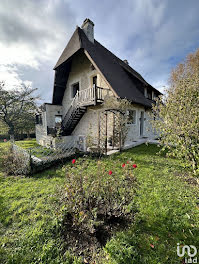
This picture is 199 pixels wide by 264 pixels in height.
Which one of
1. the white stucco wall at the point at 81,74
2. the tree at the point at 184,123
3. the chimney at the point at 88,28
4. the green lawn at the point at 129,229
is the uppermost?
the chimney at the point at 88,28

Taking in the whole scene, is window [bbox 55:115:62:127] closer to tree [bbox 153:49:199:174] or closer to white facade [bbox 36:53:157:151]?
white facade [bbox 36:53:157:151]

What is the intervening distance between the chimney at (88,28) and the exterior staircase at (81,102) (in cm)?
545

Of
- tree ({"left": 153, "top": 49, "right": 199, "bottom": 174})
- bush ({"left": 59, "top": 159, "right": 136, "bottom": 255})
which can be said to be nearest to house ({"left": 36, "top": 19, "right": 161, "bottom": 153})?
tree ({"left": 153, "top": 49, "right": 199, "bottom": 174})

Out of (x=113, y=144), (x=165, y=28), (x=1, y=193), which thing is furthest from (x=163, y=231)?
(x=165, y=28)

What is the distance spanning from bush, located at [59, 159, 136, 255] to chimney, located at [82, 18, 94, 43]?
12053 millimetres

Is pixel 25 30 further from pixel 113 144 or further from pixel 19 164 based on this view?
pixel 113 144

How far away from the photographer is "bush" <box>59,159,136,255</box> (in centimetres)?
171

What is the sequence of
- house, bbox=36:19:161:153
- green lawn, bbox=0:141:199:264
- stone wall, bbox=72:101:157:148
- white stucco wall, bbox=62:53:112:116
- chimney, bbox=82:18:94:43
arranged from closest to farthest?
1. green lawn, bbox=0:141:199:264
2. house, bbox=36:19:161:153
3. stone wall, bbox=72:101:157:148
4. white stucco wall, bbox=62:53:112:116
5. chimney, bbox=82:18:94:43

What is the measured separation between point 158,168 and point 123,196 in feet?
9.43

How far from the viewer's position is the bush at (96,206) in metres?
1.71

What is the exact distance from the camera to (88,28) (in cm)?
944

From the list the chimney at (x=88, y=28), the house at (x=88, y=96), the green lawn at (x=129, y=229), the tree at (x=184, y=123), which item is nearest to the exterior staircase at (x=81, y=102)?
the house at (x=88, y=96)

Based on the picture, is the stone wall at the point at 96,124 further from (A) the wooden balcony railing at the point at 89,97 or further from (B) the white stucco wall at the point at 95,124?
(A) the wooden balcony railing at the point at 89,97

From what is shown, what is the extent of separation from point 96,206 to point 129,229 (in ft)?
2.12
